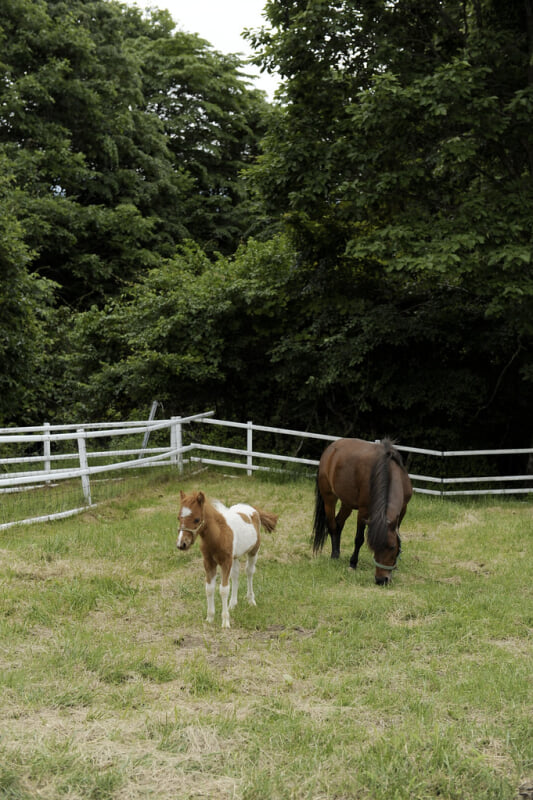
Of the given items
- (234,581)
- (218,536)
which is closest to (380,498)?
(234,581)

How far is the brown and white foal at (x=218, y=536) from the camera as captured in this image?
546cm

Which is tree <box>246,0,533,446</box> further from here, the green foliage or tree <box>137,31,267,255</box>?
tree <box>137,31,267,255</box>

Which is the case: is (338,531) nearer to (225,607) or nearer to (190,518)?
(225,607)

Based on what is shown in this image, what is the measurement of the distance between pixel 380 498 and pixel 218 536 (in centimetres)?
227

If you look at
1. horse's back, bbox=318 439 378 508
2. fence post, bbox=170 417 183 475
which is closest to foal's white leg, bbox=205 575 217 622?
horse's back, bbox=318 439 378 508

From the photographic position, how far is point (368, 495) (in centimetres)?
821

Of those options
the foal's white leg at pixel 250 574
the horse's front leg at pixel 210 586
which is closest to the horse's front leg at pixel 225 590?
the horse's front leg at pixel 210 586

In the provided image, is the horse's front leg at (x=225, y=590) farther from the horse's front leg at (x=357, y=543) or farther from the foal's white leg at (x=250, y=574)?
the horse's front leg at (x=357, y=543)

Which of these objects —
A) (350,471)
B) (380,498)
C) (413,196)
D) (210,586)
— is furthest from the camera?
(413,196)

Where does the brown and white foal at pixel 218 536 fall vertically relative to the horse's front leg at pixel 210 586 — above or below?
above

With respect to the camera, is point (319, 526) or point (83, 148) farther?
point (83, 148)

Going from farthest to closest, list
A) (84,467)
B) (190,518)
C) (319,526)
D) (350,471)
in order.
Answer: (84,467)
(319,526)
(350,471)
(190,518)

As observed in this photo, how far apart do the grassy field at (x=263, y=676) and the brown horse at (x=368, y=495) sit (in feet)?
1.07

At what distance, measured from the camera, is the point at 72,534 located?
8.60m
